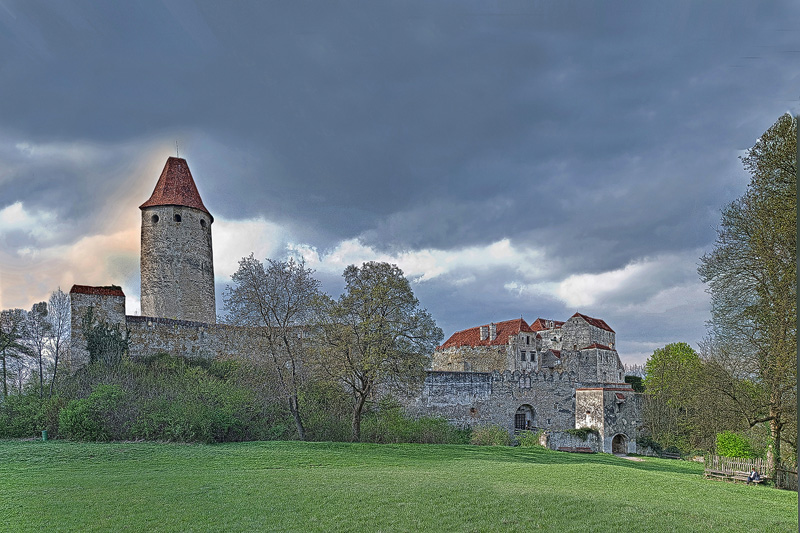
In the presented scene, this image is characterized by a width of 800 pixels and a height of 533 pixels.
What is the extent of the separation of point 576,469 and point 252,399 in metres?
13.0

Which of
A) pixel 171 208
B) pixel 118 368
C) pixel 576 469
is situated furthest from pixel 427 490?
pixel 171 208

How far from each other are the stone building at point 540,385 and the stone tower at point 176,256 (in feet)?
48.0

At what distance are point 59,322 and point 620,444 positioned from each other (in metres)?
28.7

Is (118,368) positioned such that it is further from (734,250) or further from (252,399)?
(734,250)

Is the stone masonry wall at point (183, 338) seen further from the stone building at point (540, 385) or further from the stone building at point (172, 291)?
the stone building at point (540, 385)

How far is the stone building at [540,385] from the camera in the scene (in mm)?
27312

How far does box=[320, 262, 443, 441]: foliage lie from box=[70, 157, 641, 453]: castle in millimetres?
4520

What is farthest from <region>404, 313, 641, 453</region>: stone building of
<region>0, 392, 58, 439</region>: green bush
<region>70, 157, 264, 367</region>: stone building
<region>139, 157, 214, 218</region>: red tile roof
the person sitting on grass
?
<region>139, 157, 214, 218</region>: red tile roof

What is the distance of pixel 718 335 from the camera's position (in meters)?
18.2

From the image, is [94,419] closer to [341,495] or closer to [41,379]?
[41,379]

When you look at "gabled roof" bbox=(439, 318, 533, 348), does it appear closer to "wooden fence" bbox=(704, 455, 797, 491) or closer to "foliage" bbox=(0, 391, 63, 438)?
"wooden fence" bbox=(704, 455, 797, 491)

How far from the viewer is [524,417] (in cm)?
3347

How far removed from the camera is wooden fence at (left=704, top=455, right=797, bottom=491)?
52.3 ft

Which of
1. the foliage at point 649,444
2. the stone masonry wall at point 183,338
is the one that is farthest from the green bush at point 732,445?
the stone masonry wall at point 183,338
